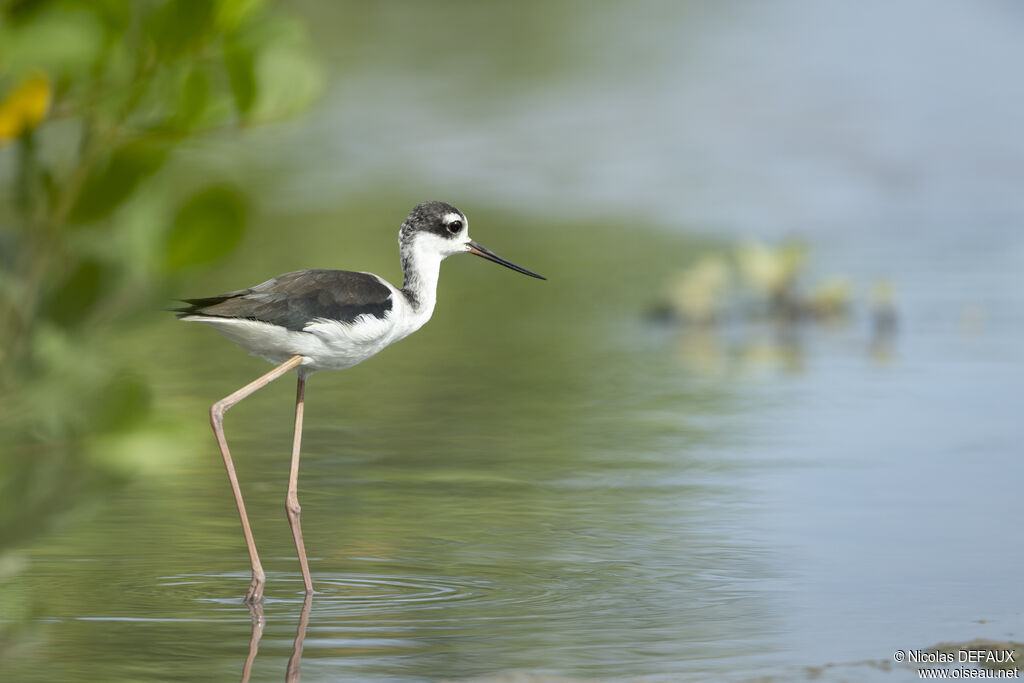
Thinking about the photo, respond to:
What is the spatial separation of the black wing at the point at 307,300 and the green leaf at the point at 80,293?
1.33m

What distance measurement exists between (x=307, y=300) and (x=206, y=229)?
159cm

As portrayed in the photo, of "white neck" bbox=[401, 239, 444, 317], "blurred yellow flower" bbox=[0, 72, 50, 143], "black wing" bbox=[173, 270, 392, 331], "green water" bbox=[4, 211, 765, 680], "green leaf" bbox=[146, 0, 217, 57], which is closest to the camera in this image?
"blurred yellow flower" bbox=[0, 72, 50, 143]

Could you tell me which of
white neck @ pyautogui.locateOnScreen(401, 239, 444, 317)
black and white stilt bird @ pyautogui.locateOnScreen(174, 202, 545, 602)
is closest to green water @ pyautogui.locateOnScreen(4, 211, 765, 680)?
black and white stilt bird @ pyautogui.locateOnScreen(174, 202, 545, 602)

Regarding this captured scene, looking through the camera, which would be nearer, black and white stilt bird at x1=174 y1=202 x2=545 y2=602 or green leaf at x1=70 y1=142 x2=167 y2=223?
green leaf at x1=70 y1=142 x2=167 y2=223

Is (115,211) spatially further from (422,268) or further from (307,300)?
(422,268)

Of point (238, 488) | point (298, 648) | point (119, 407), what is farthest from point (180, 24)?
point (238, 488)

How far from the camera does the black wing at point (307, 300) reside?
18.9 ft

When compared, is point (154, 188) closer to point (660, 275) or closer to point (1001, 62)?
point (660, 275)

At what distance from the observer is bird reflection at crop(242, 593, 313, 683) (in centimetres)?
498

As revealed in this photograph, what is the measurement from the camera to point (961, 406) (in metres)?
9.90

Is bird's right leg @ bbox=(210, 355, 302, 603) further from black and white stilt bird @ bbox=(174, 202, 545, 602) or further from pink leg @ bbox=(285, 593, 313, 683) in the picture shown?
pink leg @ bbox=(285, 593, 313, 683)

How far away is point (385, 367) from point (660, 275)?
5423 millimetres

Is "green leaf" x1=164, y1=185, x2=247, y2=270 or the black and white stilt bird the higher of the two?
the black and white stilt bird

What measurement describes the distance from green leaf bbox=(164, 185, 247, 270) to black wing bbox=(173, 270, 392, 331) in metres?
1.43
